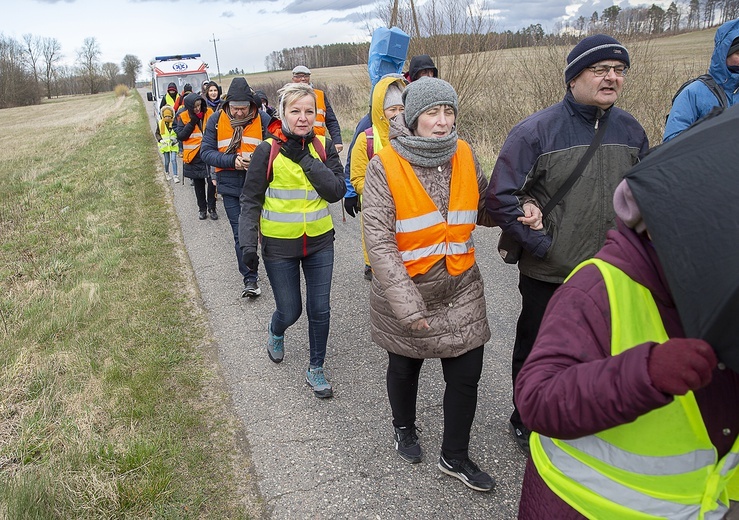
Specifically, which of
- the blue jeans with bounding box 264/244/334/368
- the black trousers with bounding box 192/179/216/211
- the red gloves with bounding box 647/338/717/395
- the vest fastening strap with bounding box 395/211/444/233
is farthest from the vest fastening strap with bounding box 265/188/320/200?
the black trousers with bounding box 192/179/216/211

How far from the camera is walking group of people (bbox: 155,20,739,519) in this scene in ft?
3.85

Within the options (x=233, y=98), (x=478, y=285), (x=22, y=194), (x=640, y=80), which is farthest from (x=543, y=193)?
(x=22, y=194)

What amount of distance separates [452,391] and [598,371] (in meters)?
1.71

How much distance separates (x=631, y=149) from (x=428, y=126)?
1004 millimetres

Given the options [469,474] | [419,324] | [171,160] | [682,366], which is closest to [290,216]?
[419,324]

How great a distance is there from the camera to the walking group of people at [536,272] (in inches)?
46.3

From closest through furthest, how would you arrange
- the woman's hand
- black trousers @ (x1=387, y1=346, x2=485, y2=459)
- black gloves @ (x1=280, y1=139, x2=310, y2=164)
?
1. the woman's hand
2. black trousers @ (x1=387, y1=346, x2=485, y2=459)
3. black gloves @ (x1=280, y1=139, x2=310, y2=164)

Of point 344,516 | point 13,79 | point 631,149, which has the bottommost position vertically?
point 344,516

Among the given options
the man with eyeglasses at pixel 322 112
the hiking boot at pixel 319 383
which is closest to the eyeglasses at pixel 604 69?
the hiking boot at pixel 319 383

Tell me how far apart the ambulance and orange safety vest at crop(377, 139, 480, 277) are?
20.4 meters

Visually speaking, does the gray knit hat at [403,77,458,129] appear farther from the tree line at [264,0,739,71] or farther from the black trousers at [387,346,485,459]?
the tree line at [264,0,739,71]

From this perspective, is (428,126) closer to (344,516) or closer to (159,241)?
(344,516)

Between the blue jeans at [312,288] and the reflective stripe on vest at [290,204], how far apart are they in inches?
7.8

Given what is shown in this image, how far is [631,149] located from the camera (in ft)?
8.89
